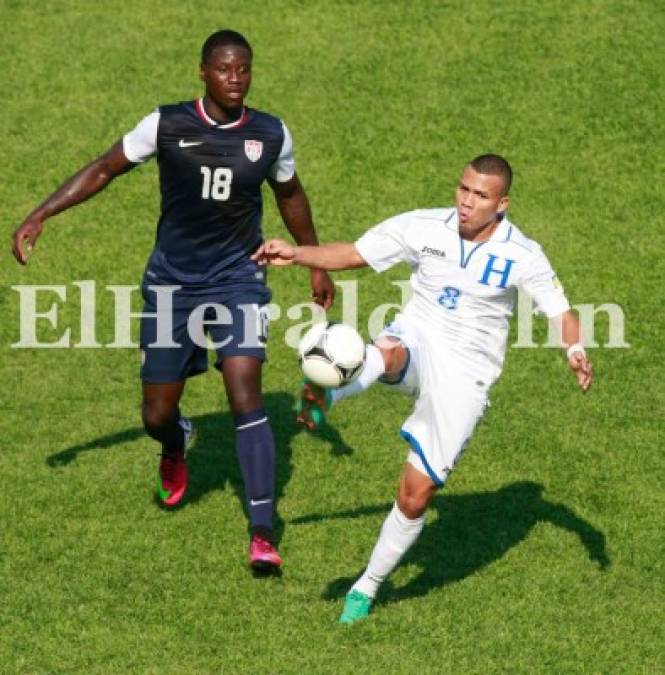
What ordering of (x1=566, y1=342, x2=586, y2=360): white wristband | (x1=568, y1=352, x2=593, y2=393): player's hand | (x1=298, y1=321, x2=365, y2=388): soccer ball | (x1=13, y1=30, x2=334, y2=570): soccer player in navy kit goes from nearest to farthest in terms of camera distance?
(x1=568, y1=352, x2=593, y2=393): player's hand
(x1=566, y1=342, x2=586, y2=360): white wristband
(x1=298, y1=321, x2=365, y2=388): soccer ball
(x1=13, y1=30, x2=334, y2=570): soccer player in navy kit

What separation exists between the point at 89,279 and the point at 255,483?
15.9 feet

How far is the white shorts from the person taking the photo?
9.17 metres

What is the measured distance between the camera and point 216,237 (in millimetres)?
10219

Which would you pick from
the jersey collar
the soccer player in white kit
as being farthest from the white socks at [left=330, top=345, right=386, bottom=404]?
the jersey collar

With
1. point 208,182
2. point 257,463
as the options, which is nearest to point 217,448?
point 257,463

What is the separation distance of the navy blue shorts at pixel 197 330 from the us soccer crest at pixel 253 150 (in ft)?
2.62

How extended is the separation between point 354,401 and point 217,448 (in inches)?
47.7

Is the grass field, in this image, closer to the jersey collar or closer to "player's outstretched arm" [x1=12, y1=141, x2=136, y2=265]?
"player's outstretched arm" [x1=12, y1=141, x2=136, y2=265]

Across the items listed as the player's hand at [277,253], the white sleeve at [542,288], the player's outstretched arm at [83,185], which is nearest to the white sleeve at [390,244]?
the player's hand at [277,253]

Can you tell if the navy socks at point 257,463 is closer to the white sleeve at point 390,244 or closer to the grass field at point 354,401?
the grass field at point 354,401

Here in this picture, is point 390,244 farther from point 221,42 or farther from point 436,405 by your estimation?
point 221,42

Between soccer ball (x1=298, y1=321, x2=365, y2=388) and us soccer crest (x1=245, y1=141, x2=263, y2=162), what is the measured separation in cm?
145

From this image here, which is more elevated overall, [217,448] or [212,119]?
[212,119]

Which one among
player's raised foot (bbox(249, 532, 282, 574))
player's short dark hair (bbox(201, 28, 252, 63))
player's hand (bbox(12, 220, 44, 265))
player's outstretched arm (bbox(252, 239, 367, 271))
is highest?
player's short dark hair (bbox(201, 28, 252, 63))
